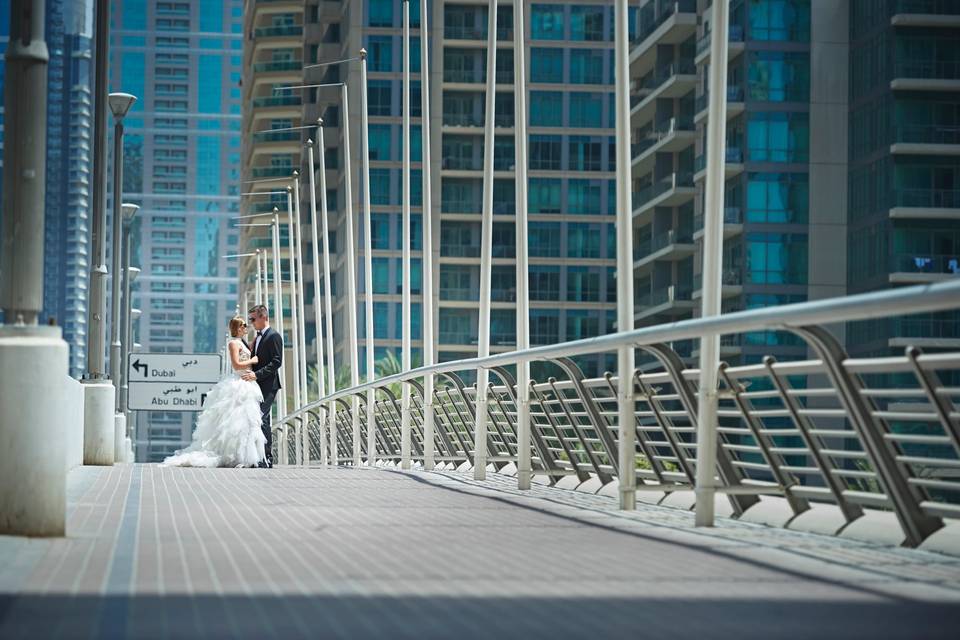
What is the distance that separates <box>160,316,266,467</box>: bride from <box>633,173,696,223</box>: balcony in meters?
66.2

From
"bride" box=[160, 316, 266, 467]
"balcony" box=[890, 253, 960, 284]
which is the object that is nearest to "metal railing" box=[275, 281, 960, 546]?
"bride" box=[160, 316, 266, 467]

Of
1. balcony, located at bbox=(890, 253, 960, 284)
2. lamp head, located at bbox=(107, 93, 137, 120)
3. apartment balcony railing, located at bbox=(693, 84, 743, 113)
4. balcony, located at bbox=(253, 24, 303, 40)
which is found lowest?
balcony, located at bbox=(890, 253, 960, 284)

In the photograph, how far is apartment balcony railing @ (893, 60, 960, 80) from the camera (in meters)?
77.5

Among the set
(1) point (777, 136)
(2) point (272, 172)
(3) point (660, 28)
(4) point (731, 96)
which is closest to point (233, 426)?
(1) point (777, 136)

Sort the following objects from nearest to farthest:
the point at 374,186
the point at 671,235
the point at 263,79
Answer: the point at 671,235 < the point at 374,186 < the point at 263,79

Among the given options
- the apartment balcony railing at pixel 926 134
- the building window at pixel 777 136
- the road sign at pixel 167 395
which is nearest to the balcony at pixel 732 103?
the building window at pixel 777 136

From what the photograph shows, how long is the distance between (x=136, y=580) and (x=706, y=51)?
77.0m

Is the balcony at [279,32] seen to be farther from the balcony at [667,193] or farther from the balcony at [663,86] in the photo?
the balcony at [667,193]

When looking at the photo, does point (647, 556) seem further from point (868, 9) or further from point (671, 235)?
point (671, 235)

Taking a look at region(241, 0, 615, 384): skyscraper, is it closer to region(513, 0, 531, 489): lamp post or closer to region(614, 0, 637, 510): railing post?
region(513, 0, 531, 489): lamp post

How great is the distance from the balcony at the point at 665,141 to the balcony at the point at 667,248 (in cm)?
437

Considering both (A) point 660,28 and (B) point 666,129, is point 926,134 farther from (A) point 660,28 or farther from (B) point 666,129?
(A) point 660,28

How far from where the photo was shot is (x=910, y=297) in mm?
7578

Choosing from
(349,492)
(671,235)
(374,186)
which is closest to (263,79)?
(374,186)
